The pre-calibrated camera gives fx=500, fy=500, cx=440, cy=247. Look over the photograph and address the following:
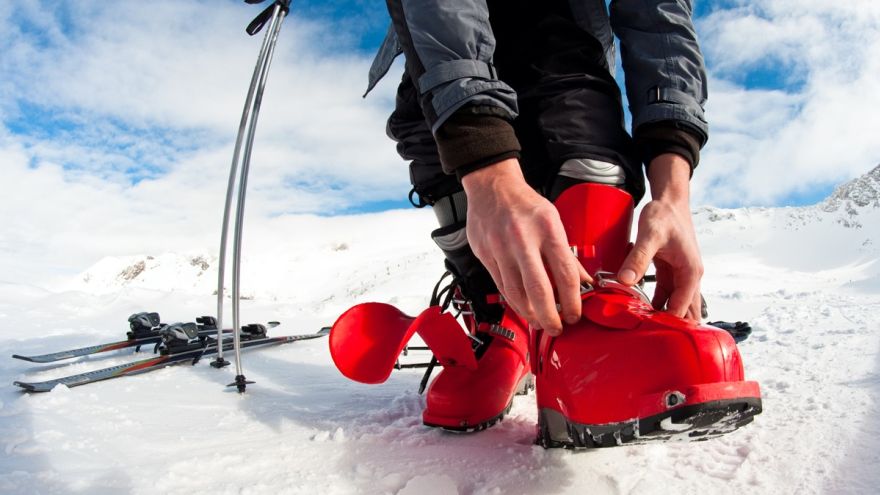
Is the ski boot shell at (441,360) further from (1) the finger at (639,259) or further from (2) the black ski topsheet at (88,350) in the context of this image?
(2) the black ski topsheet at (88,350)

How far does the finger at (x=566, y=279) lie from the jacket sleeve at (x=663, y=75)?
407mm

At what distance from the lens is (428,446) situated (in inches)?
34.8

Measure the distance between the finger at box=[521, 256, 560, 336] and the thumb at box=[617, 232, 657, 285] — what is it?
0.15m

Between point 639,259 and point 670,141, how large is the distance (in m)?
0.30

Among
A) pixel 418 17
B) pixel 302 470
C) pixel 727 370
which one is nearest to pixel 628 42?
pixel 418 17

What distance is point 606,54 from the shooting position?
1252 mm

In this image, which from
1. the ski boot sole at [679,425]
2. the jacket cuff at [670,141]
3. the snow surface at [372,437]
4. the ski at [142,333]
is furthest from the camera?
the ski at [142,333]

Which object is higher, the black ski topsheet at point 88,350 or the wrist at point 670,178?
the wrist at point 670,178

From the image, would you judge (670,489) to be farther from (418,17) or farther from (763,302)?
(763,302)

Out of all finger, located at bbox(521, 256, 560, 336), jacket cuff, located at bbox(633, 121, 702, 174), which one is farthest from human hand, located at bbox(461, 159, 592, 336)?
jacket cuff, located at bbox(633, 121, 702, 174)

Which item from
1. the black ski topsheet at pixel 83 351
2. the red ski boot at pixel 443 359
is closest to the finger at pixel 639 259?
the red ski boot at pixel 443 359

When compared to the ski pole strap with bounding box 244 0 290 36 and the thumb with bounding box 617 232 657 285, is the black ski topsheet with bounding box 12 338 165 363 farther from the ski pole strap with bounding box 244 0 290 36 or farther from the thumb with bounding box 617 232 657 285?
the thumb with bounding box 617 232 657 285

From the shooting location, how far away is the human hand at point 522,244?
657 millimetres

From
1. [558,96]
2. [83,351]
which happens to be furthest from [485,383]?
[83,351]
